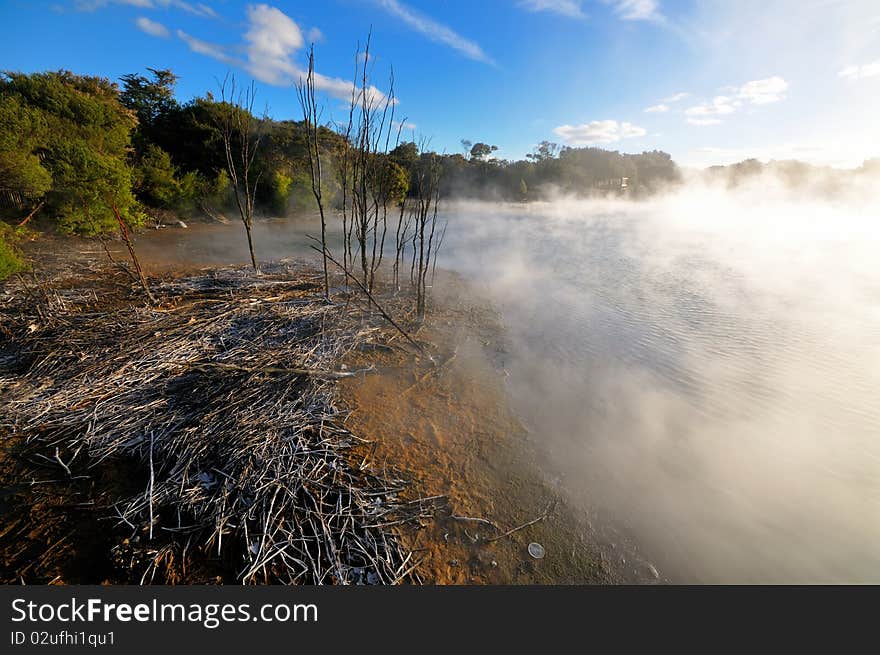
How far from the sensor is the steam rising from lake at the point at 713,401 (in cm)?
292

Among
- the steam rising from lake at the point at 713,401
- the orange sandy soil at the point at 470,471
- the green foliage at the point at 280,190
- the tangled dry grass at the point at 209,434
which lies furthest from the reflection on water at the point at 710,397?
the green foliage at the point at 280,190

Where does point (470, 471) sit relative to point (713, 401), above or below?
below

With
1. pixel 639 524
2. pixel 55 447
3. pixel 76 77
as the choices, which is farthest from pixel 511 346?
pixel 76 77

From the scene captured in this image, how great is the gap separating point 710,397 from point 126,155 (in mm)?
16250

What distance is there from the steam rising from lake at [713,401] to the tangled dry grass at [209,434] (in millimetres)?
2167

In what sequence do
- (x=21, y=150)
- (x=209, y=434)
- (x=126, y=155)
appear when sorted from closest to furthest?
(x=209, y=434) < (x=21, y=150) < (x=126, y=155)

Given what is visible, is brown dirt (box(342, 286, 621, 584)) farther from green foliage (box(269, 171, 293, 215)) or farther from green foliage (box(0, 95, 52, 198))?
green foliage (box(269, 171, 293, 215))

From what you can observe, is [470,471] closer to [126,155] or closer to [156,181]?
[126,155]

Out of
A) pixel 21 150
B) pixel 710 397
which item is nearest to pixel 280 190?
pixel 21 150

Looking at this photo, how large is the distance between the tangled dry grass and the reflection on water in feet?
7.22

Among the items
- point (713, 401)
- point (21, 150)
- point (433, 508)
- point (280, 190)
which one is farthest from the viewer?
point (280, 190)

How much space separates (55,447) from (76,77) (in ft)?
54.0

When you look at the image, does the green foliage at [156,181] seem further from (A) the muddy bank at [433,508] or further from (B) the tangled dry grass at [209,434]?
(A) the muddy bank at [433,508]

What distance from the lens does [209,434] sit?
294 centimetres
